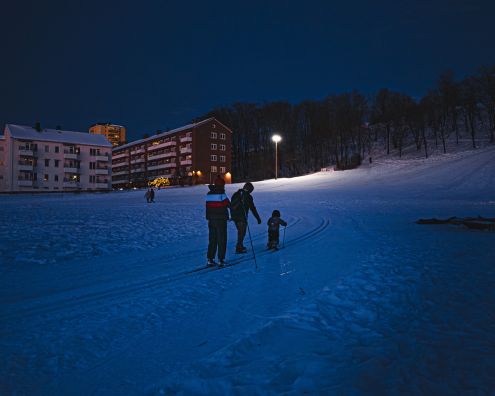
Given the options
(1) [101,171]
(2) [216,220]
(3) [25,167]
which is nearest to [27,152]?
(3) [25,167]

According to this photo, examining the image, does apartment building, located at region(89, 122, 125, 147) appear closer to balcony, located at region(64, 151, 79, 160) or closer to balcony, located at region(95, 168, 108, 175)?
balcony, located at region(95, 168, 108, 175)

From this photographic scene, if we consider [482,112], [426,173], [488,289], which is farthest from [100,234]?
[482,112]

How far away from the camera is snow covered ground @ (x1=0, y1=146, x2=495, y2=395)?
9.51 ft

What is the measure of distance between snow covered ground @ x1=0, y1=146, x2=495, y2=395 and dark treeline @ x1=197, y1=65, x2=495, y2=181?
190ft

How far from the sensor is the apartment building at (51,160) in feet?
180

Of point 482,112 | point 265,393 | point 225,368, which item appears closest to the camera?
point 265,393

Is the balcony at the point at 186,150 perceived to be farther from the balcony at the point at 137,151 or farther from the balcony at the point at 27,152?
the balcony at the point at 27,152

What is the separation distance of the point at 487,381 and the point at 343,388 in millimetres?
1271

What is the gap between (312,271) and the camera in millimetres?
6688

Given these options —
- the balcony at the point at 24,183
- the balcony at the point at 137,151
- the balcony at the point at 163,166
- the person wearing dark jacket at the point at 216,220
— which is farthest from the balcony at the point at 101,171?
the person wearing dark jacket at the point at 216,220

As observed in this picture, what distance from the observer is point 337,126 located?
232 feet

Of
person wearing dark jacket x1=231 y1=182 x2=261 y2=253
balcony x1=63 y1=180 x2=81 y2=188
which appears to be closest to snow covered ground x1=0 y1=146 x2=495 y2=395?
person wearing dark jacket x1=231 y1=182 x2=261 y2=253

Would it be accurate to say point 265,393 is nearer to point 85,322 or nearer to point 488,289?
point 85,322

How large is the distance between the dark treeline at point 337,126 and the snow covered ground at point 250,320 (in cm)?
5795
